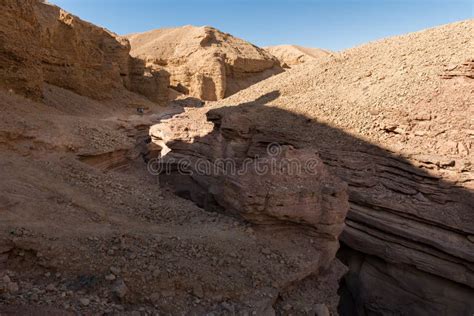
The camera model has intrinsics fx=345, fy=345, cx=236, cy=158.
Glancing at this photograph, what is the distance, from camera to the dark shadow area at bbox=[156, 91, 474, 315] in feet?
24.2

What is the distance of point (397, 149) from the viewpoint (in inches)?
346

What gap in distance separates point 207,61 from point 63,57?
1112 cm

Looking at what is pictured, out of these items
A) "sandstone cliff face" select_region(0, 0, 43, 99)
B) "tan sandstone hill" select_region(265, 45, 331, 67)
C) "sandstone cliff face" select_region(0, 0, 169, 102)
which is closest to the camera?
"sandstone cliff face" select_region(0, 0, 43, 99)

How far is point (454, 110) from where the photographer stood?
8.77 metres

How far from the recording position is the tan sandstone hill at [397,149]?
7.53 metres

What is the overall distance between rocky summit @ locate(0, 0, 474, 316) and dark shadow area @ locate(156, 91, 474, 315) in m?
0.03

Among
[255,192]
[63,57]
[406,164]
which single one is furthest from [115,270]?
[63,57]

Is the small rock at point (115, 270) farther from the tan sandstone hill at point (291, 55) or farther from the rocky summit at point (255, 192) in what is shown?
the tan sandstone hill at point (291, 55)

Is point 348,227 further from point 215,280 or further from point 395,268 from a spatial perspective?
point 215,280

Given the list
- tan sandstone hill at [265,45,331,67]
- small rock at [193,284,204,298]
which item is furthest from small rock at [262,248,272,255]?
tan sandstone hill at [265,45,331,67]

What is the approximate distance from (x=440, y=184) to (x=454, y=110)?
7.20ft

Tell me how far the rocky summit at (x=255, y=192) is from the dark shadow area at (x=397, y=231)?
0.03m

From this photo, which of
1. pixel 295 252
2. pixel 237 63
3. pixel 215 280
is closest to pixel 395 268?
pixel 295 252

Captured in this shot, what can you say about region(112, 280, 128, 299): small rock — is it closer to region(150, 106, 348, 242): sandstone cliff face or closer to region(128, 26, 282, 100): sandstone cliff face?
region(150, 106, 348, 242): sandstone cliff face
